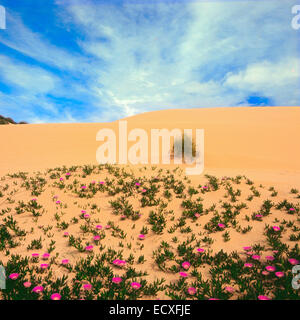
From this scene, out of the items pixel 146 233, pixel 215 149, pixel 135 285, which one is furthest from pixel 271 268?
pixel 215 149

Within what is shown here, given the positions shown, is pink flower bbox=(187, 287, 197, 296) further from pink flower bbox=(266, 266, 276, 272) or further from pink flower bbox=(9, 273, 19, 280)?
pink flower bbox=(9, 273, 19, 280)

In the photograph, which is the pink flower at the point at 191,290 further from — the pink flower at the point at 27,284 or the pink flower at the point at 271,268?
the pink flower at the point at 27,284

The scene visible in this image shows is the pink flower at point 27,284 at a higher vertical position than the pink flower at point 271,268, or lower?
lower

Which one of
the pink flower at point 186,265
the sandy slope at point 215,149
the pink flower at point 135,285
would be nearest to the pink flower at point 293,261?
the pink flower at point 186,265

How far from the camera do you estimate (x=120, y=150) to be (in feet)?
48.7

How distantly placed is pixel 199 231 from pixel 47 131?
22212 millimetres

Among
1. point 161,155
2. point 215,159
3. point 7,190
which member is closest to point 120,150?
point 161,155

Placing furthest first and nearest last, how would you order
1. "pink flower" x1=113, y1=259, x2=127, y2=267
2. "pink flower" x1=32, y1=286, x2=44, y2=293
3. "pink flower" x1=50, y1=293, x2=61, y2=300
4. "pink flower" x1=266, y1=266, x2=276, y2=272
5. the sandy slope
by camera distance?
1. the sandy slope
2. "pink flower" x1=113, y1=259, x2=127, y2=267
3. "pink flower" x1=266, y1=266, x2=276, y2=272
4. "pink flower" x1=32, y1=286, x2=44, y2=293
5. "pink flower" x1=50, y1=293, x2=61, y2=300


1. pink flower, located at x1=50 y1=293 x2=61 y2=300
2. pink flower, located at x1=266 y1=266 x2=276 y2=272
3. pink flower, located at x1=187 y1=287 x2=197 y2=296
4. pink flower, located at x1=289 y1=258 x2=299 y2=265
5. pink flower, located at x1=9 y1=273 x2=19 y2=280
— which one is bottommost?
pink flower, located at x1=187 y1=287 x2=197 y2=296

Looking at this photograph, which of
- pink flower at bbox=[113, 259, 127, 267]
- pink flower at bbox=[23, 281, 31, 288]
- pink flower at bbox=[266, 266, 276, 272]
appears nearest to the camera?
pink flower at bbox=[23, 281, 31, 288]

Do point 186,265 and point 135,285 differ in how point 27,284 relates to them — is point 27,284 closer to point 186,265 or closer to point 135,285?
point 135,285

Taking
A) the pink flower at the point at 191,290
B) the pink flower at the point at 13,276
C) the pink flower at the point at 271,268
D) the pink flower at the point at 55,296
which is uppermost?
the pink flower at the point at 271,268

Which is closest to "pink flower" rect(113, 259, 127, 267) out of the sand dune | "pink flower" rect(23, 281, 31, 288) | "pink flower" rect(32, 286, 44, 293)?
the sand dune
